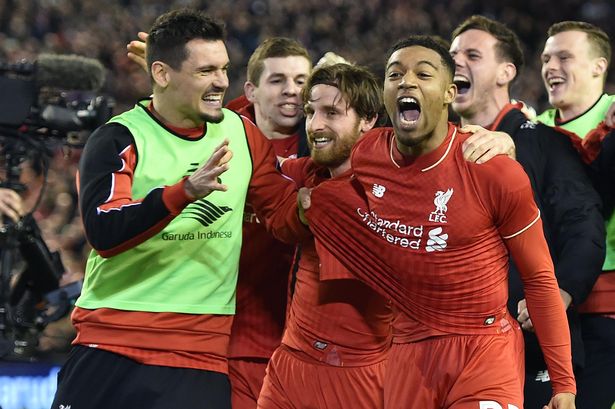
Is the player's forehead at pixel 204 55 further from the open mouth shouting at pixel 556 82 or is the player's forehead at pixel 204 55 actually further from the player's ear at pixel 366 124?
the open mouth shouting at pixel 556 82

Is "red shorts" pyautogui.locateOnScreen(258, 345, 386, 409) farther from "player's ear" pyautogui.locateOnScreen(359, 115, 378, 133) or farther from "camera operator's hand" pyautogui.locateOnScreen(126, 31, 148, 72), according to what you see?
"camera operator's hand" pyautogui.locateOnScreen(126, 31, 148, 72)

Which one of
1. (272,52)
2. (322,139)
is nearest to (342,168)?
(322,139)

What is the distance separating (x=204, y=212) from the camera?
4.65m

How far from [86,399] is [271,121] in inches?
74.1

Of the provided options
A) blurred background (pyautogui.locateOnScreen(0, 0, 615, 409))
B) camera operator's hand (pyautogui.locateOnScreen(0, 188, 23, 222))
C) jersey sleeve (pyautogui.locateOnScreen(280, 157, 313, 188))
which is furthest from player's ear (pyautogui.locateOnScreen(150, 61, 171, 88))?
blurred background (pyautogui.locateOnScreen(0, 0, 615, 409))

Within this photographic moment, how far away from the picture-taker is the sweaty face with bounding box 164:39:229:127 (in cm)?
473

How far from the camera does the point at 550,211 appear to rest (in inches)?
210

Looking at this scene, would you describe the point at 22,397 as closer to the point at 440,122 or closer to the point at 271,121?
the point at 271,121

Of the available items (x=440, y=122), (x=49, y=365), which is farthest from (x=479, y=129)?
(x=49, y=365)

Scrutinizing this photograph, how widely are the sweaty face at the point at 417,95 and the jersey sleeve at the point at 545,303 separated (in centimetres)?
52

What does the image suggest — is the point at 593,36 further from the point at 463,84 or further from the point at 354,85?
the point at 354,85

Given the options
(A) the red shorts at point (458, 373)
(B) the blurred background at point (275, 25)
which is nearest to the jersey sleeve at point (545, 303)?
(A) the red shorts at point (458, 373)

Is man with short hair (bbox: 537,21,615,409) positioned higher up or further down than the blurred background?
further down

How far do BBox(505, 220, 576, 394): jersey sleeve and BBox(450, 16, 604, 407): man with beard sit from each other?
625 mm
